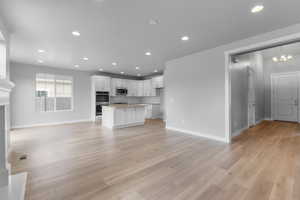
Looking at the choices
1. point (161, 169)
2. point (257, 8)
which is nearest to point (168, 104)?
point (161, 169)

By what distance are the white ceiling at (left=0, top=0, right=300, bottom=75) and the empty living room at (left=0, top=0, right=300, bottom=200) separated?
0.07 ft

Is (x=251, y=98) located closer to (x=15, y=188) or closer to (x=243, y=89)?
(x=243, y=89)

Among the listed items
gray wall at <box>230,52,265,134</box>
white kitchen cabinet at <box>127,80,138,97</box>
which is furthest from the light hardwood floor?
white kitchen cabinet at <box>127,80,138,97</box>

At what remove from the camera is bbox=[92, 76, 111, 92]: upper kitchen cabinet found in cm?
712

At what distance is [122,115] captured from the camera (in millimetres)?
5617

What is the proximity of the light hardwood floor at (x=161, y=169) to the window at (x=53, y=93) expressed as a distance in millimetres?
2959

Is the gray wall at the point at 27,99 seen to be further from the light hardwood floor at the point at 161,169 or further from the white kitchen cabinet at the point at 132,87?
the white kitchen cabinet at the point at 132,87

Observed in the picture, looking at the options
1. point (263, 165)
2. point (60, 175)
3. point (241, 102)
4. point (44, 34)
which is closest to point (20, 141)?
point (60, 175)

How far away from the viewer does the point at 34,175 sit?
2.15 meters

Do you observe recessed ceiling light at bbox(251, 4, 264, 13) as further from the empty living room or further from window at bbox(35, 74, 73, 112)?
window at bbox(35, 74, 73, 112)

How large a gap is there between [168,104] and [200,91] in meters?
1.49

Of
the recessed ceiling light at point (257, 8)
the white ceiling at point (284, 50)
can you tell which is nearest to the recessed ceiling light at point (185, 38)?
the recessed ceiling light at point (257, 8)

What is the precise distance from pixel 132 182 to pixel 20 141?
13.3ft

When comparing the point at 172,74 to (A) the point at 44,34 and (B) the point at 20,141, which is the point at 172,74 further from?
(B) the point at 20,141
